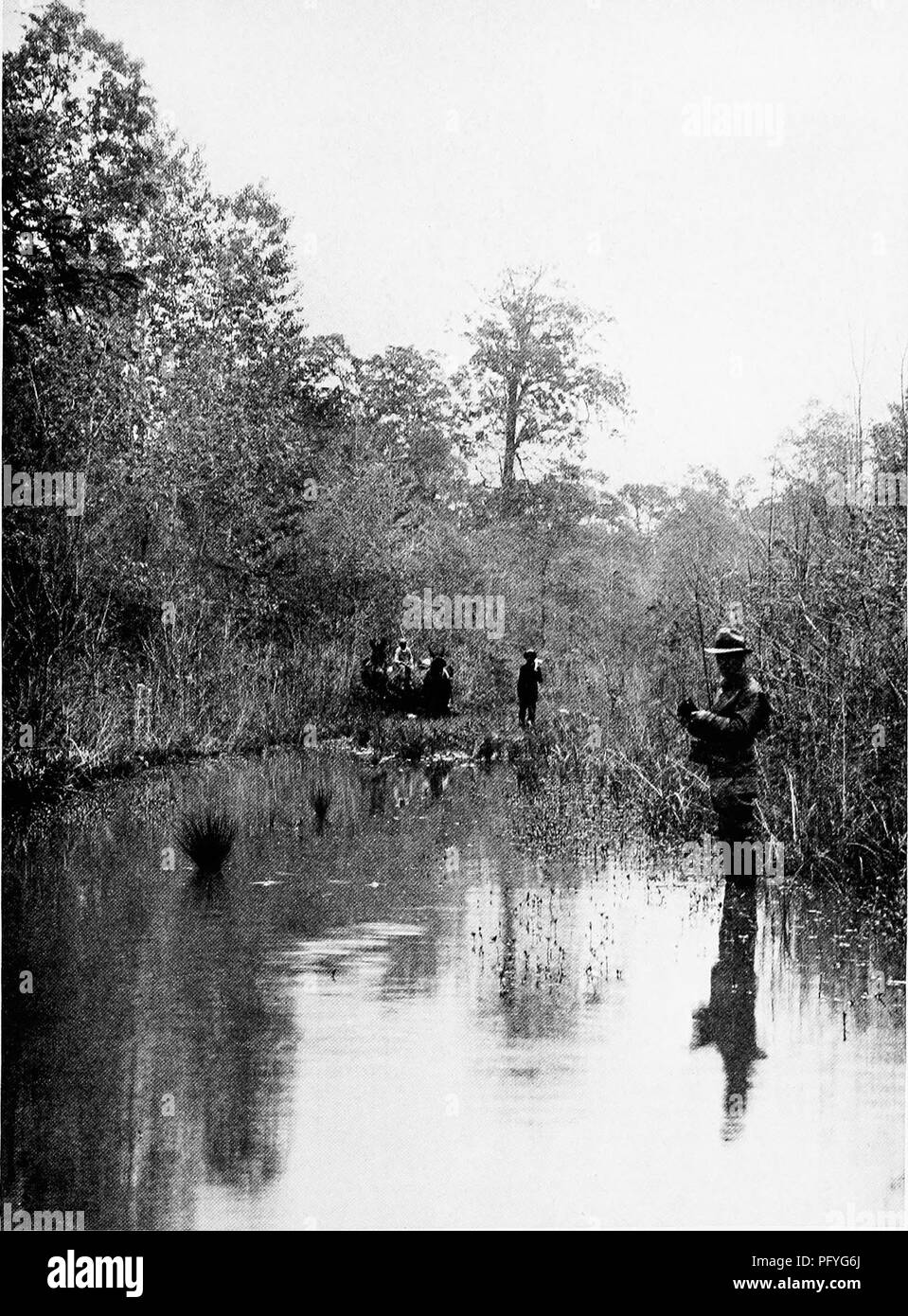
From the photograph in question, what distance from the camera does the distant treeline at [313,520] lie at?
1057 cm

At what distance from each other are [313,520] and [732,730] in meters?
14.9

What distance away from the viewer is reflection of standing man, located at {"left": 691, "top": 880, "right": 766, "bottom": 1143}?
6201mm

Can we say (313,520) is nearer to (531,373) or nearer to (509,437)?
(509,437)

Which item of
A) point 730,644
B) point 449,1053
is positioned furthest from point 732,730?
point 449,1053

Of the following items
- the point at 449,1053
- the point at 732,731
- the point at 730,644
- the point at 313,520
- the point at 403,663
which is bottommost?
the point at 449,1053

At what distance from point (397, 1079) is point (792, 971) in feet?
8.86

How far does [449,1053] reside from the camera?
22.0ft

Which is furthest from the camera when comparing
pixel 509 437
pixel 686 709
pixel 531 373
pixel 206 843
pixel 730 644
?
pixel 509 437

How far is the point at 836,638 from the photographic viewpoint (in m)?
10.6

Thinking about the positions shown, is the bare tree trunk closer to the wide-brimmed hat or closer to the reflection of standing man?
the wide-brimmed hat

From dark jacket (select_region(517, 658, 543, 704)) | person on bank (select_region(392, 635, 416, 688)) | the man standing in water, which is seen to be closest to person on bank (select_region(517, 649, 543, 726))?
dark jacket (select_region(517, 658, 543, 704))

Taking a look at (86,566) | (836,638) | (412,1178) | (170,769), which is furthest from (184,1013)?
(170,769)

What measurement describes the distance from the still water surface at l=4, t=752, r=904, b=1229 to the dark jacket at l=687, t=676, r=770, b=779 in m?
0.99

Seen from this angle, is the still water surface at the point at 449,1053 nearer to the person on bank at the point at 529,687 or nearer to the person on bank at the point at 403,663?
the person on bank at the point at 529,687
